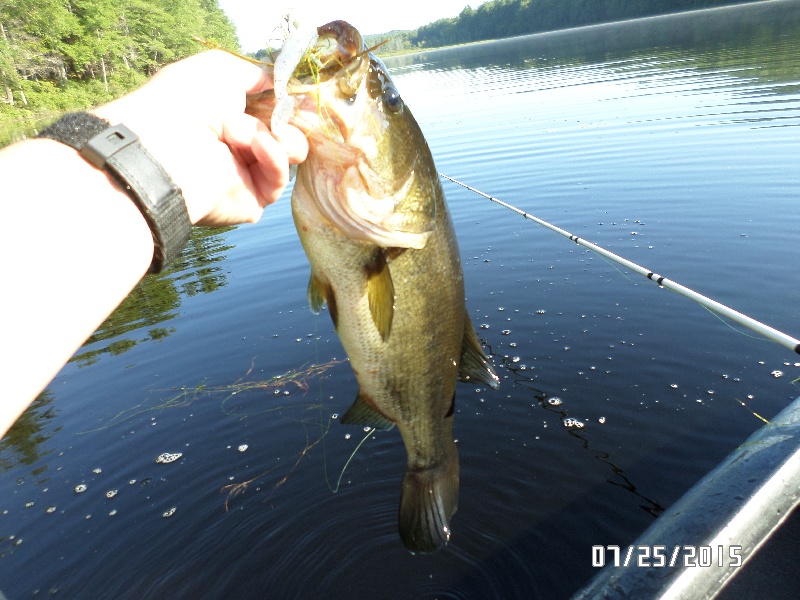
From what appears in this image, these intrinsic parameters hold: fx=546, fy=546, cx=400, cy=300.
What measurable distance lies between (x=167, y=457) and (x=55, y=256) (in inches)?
167

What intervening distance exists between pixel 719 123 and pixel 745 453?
1309 centimetres

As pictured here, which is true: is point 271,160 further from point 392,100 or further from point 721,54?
point 721,54

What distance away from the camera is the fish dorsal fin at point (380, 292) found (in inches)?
82.2

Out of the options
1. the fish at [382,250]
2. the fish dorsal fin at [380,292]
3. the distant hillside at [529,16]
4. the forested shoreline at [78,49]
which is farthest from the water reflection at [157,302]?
the distant hillside at [529,16]

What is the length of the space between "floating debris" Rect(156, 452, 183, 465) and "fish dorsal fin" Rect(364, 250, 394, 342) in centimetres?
363

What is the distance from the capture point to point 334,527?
3.96 meters

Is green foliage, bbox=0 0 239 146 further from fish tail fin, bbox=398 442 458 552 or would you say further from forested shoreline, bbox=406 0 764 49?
forested shoreline, bbox=406 0 764 49

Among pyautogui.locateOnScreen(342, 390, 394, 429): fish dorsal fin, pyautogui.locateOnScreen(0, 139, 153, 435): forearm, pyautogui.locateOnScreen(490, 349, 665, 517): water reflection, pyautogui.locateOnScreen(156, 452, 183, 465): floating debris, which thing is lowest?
pyautogui.locateOnScreen(490, 349, 665, 517): water reflection

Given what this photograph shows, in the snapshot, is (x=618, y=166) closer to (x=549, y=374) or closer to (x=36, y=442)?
(x=549, y=374)

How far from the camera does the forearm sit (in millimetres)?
1182

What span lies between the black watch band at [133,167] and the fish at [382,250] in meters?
0.46
